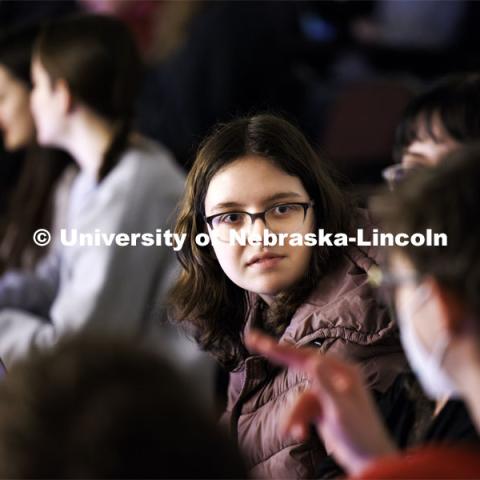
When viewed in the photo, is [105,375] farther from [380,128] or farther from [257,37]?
[380,128]

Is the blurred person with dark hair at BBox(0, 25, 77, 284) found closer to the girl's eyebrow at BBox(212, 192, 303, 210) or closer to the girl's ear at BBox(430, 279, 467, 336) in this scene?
the girl's eyebrow at BBox(212, 192, 303, 210)

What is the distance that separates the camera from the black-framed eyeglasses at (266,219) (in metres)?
1.14

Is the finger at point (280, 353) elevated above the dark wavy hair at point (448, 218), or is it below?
below

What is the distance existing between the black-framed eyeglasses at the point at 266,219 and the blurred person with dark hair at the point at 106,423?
0.37 m

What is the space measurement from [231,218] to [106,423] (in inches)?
17.6

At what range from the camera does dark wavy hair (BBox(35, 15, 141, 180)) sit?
2123 millimetres

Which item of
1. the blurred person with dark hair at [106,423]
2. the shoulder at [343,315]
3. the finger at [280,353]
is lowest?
the blurred person with dark hair at [106,423]

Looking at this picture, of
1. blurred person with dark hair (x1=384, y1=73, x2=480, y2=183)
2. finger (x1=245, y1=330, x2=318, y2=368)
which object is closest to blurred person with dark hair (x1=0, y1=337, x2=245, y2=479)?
finger (x1=245, y1=330, x2=318, y2=368)

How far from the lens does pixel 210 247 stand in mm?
1193

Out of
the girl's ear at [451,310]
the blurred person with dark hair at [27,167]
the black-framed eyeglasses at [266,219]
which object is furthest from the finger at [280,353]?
the blurred person with dark hair at [27,167]

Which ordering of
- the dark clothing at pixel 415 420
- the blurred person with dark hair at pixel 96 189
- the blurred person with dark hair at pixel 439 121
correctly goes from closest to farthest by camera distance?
the dark clothing at pixel 415 420 → the blurred person with dark hair at pixel 439 121 → the blurred person with dark hair at pixel 96 189

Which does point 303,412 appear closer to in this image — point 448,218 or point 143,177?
point 448,218

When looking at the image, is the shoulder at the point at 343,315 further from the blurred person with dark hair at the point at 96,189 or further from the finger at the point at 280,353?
the blurred person with dark hair at the point at 96,189

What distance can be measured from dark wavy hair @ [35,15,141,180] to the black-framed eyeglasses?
3.24ft
